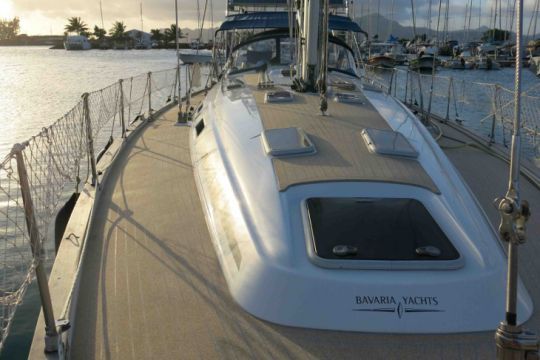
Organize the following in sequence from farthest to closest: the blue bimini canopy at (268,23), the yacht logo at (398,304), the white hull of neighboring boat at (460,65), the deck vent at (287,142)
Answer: the white hull of neighboring boat at (460,65) → the blue bimini canopy at (268,23) → the deck vent at (287,142) → the yacht logo at (398,304)

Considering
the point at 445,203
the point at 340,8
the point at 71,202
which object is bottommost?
the point at 71,202

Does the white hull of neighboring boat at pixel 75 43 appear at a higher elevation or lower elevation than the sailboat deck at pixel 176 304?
higher

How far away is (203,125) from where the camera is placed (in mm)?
6484

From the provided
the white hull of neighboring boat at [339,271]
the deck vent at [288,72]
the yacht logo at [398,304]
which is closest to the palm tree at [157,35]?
the deck vent at [288,72]

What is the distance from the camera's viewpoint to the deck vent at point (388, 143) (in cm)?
449

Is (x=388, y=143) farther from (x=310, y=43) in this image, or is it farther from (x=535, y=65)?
(x=535, y=65)

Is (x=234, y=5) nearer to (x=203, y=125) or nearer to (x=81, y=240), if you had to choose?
(x=203, y=125)

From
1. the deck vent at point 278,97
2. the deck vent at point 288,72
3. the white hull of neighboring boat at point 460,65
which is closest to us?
the deck vent at point 278,97

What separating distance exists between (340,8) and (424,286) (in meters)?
10.5

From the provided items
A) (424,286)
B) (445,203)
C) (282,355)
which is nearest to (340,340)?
(282,355)

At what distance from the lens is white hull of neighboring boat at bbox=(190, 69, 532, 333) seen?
3197 mm

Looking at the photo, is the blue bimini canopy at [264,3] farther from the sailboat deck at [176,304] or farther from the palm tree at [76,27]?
the palm tree at [76,27]

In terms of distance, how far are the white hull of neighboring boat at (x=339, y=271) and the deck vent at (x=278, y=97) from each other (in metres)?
1.45

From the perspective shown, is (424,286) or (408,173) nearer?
(424,286)
